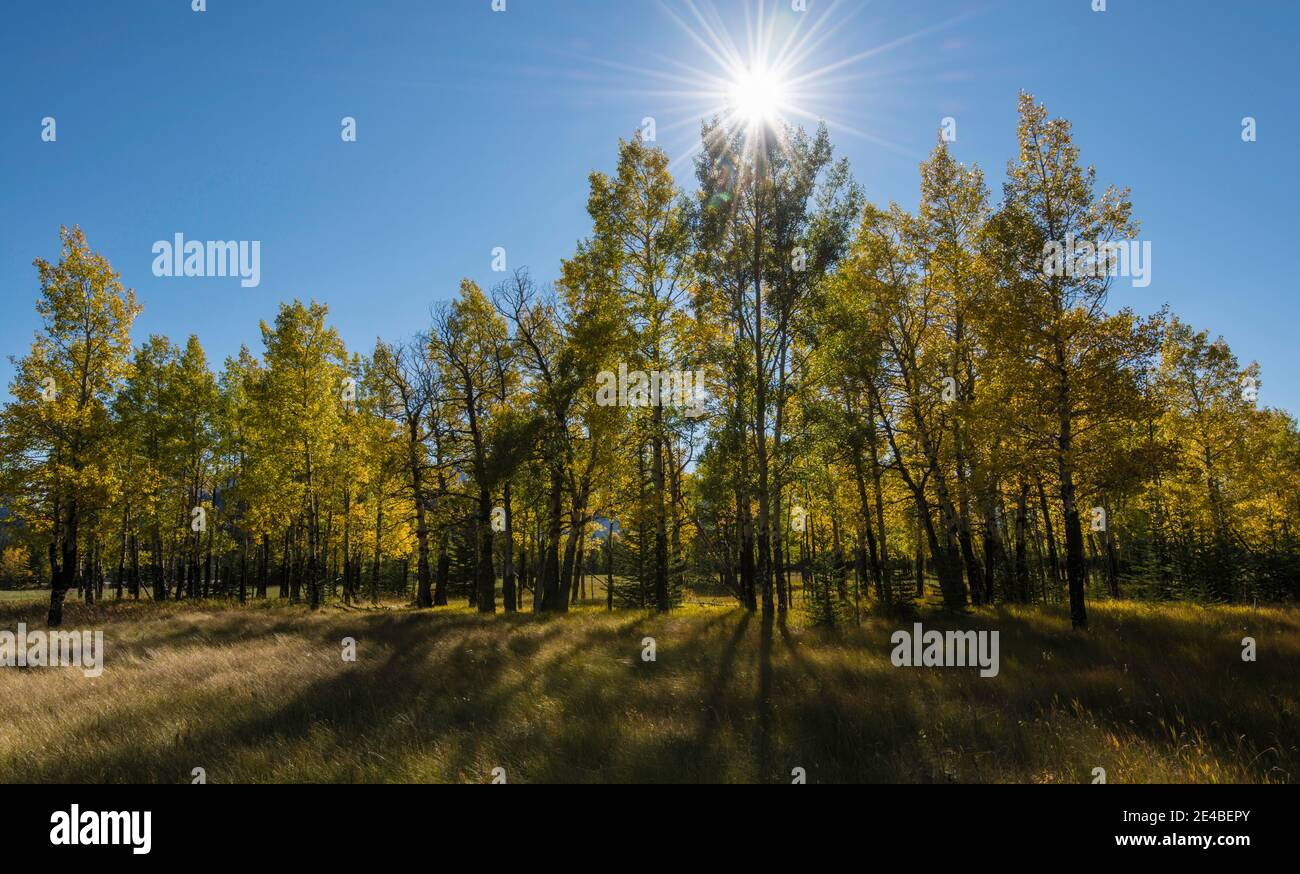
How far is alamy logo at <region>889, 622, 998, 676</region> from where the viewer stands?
9414mm

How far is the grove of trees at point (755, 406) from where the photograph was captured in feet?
42.2

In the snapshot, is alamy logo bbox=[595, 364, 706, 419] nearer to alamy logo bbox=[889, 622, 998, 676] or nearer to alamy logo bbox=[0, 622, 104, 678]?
alamy logo bbox=[889, 622, 998, 676]

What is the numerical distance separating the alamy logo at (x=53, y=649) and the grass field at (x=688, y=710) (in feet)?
2.30

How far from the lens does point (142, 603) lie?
2606cm

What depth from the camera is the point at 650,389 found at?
53.7ft
